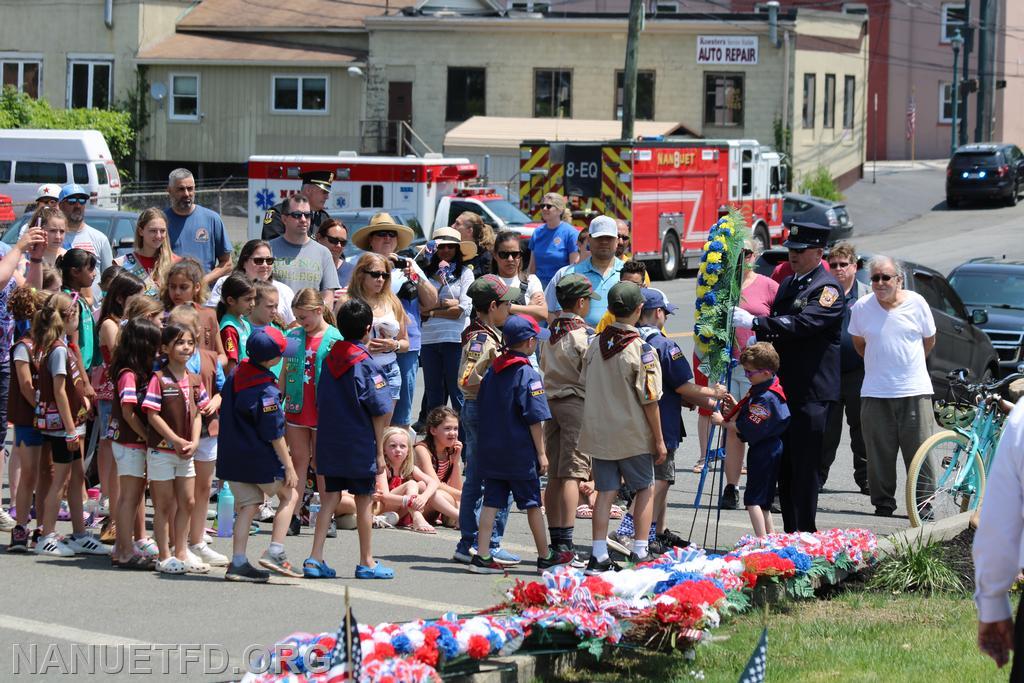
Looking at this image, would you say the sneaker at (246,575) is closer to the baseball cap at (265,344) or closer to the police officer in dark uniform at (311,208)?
the baseball cap at (265,344)

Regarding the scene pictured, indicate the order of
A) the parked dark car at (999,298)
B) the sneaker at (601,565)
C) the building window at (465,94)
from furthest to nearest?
the building window at (465,94), the parked dark car at (999,298), the sneaker at (601,565)

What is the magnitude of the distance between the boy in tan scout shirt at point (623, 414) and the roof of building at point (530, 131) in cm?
3389

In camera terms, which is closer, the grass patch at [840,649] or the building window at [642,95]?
the grass patch at [840,649]

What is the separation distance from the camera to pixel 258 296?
8961 mm

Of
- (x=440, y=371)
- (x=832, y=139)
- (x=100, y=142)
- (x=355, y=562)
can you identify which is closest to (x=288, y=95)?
(x=100, y=142)

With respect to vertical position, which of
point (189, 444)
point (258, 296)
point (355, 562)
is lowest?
point (355, 562)

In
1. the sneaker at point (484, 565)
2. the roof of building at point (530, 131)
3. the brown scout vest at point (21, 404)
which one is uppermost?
the roof of building at point (530, 131)

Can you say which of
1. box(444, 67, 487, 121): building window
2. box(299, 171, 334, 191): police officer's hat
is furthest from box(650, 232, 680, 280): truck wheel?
box(299, 171, 334, 191): police officer's hat

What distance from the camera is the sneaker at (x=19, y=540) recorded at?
8711 mm

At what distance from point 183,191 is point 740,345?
4.24 meters

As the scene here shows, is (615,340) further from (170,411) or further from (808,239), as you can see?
(170,411)

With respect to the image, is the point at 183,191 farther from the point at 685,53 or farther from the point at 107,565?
the point at 685,53

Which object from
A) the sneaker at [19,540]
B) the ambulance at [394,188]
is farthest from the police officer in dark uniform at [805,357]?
the ambulance at [394,188]

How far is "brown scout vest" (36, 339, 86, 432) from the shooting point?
870 centimetres
